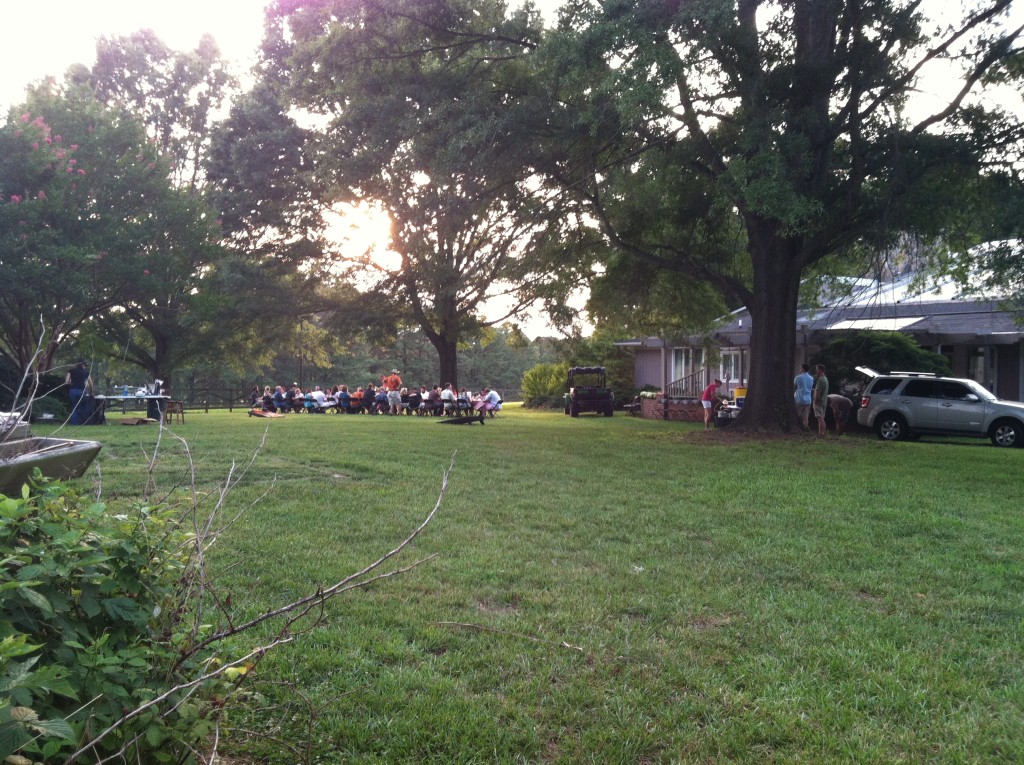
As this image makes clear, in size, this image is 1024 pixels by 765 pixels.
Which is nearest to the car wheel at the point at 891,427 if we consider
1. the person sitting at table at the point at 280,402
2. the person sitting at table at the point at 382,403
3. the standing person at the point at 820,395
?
the standing person at the point at 820,395

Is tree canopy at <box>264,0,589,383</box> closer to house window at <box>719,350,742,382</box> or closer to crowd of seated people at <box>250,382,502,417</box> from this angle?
crowd of seated people at <box>250,382,502,417</box>

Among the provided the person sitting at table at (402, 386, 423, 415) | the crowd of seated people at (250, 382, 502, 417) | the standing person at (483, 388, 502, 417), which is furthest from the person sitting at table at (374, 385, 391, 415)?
the standing person at (483, 388, 502, 417)

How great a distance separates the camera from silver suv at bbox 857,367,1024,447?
17169mm

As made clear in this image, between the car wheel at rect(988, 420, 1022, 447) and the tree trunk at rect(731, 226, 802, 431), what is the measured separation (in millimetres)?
4814

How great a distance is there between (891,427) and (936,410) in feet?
3.43

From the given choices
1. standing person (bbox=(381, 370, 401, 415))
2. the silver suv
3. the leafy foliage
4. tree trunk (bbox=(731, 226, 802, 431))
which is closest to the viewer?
tree trunk (bbox=(731, 226, 802, 431))

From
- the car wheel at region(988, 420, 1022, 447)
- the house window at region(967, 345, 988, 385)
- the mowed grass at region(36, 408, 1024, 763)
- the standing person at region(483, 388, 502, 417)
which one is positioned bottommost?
the mowed grass at region(36, 408, 1024, 763)

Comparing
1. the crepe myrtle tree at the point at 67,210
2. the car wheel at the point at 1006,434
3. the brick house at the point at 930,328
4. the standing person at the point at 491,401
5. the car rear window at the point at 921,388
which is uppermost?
the crepe myrtle tree at the point at 67,210

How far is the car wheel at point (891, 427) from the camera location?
1819 cm

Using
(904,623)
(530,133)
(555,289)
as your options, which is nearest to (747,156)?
(530,133)

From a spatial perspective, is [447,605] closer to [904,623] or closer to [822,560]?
[904,623]

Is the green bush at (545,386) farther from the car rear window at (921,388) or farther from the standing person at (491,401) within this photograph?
the car rear window at (921,388)

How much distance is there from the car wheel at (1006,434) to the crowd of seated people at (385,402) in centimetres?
1472

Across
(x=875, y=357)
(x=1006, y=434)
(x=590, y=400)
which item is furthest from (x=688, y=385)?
(x=1006, y=434)
